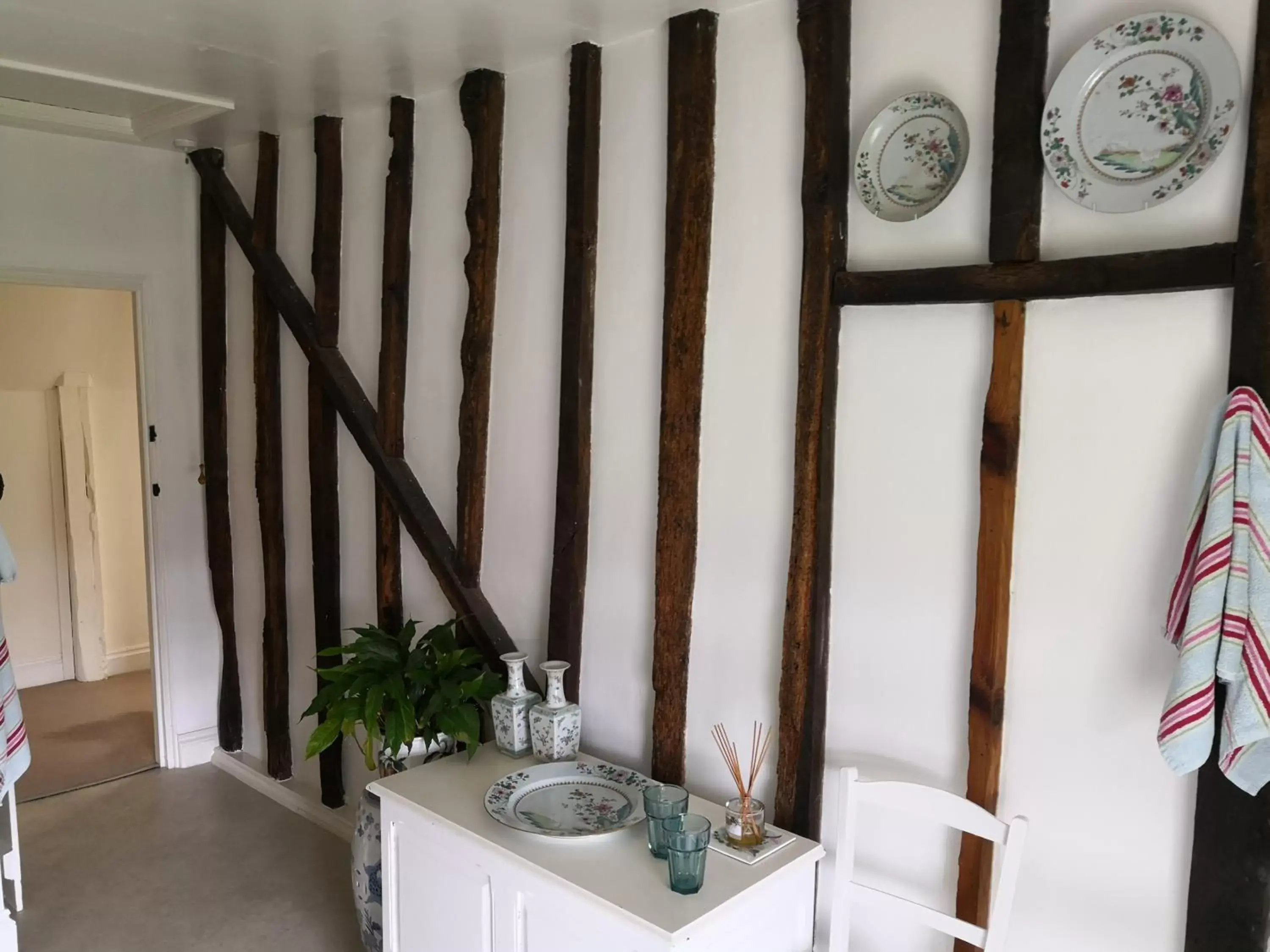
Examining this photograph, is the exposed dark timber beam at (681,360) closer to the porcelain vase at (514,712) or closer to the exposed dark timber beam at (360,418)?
the porcelain vase at (514,712)

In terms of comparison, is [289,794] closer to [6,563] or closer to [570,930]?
[6,563]

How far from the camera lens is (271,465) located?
3633 millimetres

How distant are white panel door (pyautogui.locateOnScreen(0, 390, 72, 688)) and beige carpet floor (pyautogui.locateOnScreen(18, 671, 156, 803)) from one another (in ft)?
0.65

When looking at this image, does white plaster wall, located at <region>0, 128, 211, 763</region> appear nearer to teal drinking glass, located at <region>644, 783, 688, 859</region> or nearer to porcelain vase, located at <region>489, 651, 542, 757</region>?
porcelain vase, located at <region>489, 651, 542, 757</region>

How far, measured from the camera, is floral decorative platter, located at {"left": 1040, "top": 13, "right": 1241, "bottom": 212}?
158 centimetres

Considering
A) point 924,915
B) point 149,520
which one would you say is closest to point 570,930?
point 924,915

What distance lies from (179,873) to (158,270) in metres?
2.25

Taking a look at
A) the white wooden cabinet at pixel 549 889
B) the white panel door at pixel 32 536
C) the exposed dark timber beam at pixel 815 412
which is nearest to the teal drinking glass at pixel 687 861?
the white wooden cabinet at pixel 549 889

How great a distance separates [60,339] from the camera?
4.94 m

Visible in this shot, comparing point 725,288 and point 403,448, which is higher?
point 725,288

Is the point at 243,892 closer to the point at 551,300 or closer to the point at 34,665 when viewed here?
the point at 551,300

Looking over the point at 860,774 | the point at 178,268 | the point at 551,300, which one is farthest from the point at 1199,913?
the point at 178,268

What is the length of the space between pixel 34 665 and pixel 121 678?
41 centimetres

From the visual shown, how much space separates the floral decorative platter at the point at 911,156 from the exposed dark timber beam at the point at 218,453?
281cm
